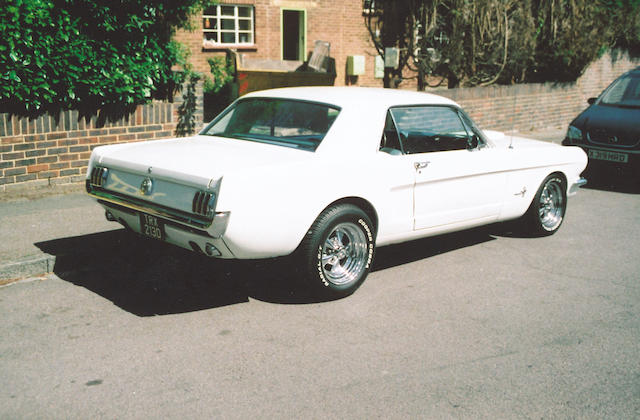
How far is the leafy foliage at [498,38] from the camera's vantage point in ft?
48.7

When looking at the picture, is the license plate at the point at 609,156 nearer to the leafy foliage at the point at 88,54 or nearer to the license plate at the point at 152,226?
the leafy foliage at the point at 88,54

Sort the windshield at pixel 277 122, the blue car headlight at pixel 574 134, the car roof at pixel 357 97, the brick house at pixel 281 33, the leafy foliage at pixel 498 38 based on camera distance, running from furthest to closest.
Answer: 1. the brick house at pixel 281 33
2. the leafy foliage at pixel 498 38
3. the blue car headlight at pixel 574 134
4. the car roof at pixel 357 97
5. the windshield at pixel 277 122

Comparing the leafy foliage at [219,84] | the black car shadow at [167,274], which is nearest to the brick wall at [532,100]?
the leafy foliage at [219,84]

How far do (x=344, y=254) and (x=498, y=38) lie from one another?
11.4m

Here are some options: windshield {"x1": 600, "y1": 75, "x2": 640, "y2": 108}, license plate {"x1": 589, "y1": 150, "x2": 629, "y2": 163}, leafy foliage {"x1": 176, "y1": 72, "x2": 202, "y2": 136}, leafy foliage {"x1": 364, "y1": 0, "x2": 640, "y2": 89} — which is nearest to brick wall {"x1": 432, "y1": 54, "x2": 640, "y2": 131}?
leafy foliage {"x1": 364, "y1": 0, "x2": 640, "y2": 89}

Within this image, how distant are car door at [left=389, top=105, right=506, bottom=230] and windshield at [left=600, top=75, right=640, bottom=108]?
5851mm

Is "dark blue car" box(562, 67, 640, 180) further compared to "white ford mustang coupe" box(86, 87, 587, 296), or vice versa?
"dark blue car" box(562, 67, 640, 180)

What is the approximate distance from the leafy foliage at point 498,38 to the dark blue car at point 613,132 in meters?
4.28

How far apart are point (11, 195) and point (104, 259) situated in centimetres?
239

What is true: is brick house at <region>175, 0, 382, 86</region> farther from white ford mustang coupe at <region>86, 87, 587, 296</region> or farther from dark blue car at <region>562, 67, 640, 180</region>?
white ford mustang coupe at <region>86, 87, 587, 296</region>

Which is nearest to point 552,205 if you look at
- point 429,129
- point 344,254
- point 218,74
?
point 429,129

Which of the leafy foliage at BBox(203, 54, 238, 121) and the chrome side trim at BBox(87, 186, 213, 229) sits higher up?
the leafy foliage at BBox(203, 54, 238, 121)

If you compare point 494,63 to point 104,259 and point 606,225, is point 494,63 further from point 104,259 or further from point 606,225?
point 104,259

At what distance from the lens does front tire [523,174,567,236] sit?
700 cm
